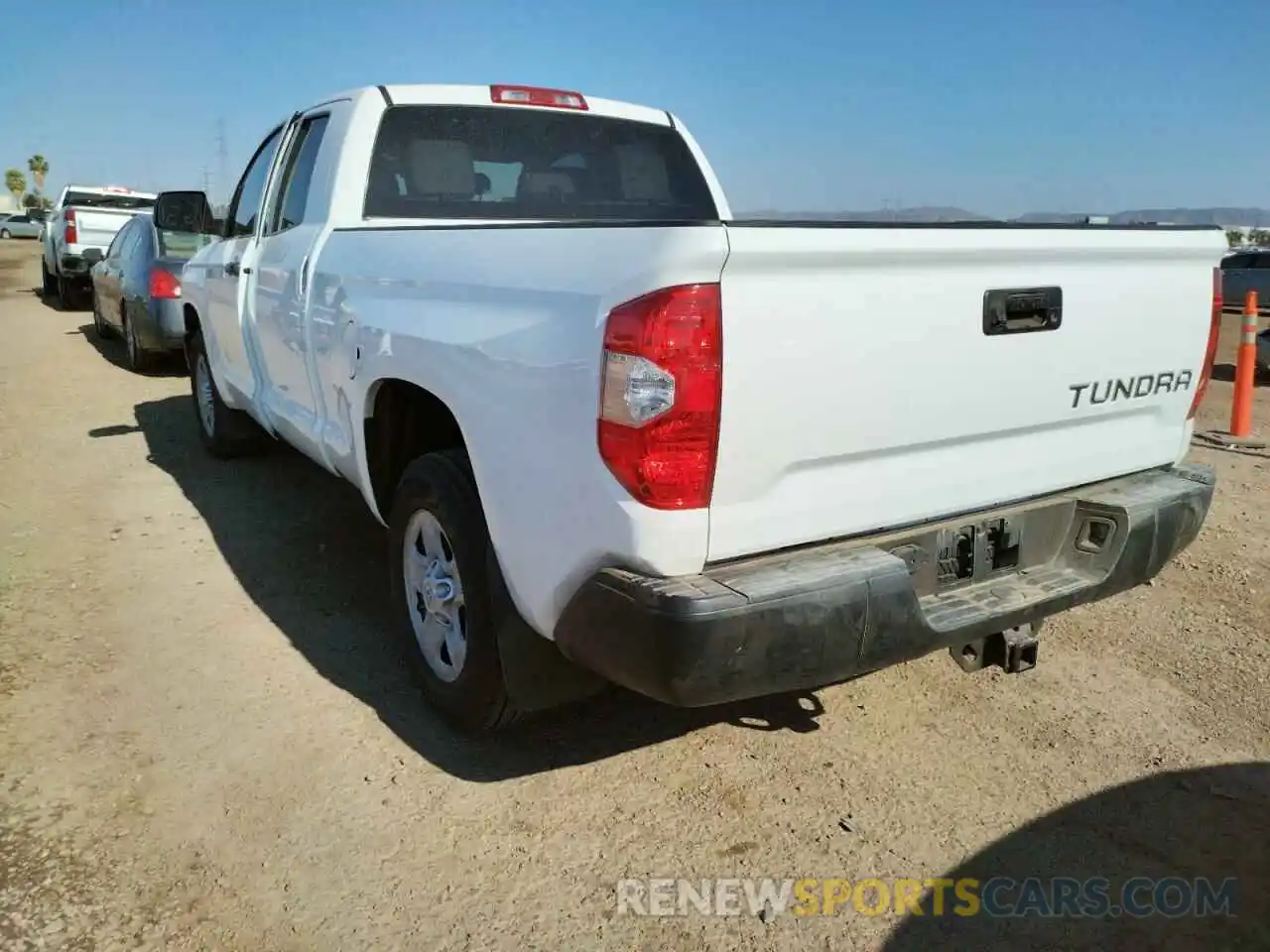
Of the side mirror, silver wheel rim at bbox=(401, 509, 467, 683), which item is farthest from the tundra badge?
the side mirror

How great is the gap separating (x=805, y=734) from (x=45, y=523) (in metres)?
4.31

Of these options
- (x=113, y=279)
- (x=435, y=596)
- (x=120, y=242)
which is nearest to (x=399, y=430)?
(x=435, y=596)

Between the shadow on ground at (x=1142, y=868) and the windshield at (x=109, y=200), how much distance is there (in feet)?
62.0

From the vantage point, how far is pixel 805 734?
11.3 ft

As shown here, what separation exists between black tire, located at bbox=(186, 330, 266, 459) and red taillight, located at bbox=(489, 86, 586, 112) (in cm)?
283

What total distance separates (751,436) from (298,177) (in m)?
3.24

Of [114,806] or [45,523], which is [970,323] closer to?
[114,806]

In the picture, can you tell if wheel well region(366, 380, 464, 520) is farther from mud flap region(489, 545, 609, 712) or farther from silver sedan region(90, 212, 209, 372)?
silver sedan region(90, 212, 209, 372)

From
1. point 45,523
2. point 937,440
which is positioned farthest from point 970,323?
point 45,523

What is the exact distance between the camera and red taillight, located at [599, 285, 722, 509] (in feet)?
7.43

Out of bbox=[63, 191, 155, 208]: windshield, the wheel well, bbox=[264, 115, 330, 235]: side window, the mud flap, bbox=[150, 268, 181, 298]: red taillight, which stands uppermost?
bbox=[63, 191, 155, 208]: windshield

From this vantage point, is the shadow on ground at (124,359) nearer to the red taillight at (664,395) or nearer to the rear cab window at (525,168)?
the rear cab window at (525,168)

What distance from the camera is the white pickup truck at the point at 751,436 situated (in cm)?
233

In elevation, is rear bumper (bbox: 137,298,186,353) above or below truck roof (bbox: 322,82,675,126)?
below
